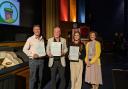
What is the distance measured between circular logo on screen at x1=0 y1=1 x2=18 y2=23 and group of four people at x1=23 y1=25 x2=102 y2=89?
1648 millimetres

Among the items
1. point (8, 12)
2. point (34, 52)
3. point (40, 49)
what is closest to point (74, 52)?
point (40, 49)

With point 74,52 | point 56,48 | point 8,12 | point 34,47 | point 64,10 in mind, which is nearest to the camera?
point 34,47

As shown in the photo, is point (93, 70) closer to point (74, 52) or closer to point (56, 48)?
point (74, 52)

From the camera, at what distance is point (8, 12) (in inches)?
269

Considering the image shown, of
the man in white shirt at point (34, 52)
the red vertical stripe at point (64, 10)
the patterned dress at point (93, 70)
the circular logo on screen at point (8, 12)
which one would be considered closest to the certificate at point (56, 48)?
the man in white shirt at point (34, 52)

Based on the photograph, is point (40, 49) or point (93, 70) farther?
point (93, 70)

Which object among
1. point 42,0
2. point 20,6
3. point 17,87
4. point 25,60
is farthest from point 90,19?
point 17,87

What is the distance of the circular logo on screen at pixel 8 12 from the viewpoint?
6.60 m

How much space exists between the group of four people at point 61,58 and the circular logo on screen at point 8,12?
5.41 feet

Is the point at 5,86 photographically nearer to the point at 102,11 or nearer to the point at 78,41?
the point at 78,41

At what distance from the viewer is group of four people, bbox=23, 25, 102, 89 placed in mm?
5246

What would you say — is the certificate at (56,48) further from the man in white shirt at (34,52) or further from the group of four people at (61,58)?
the man in white shirt at (34,52)

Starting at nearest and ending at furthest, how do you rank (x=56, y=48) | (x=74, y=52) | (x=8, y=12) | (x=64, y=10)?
1. (x=56, y=48)
2. (x=74, y=52)
3. (x=8, y=12)
4. (x=64, y=10)

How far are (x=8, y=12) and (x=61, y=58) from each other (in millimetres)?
2223
